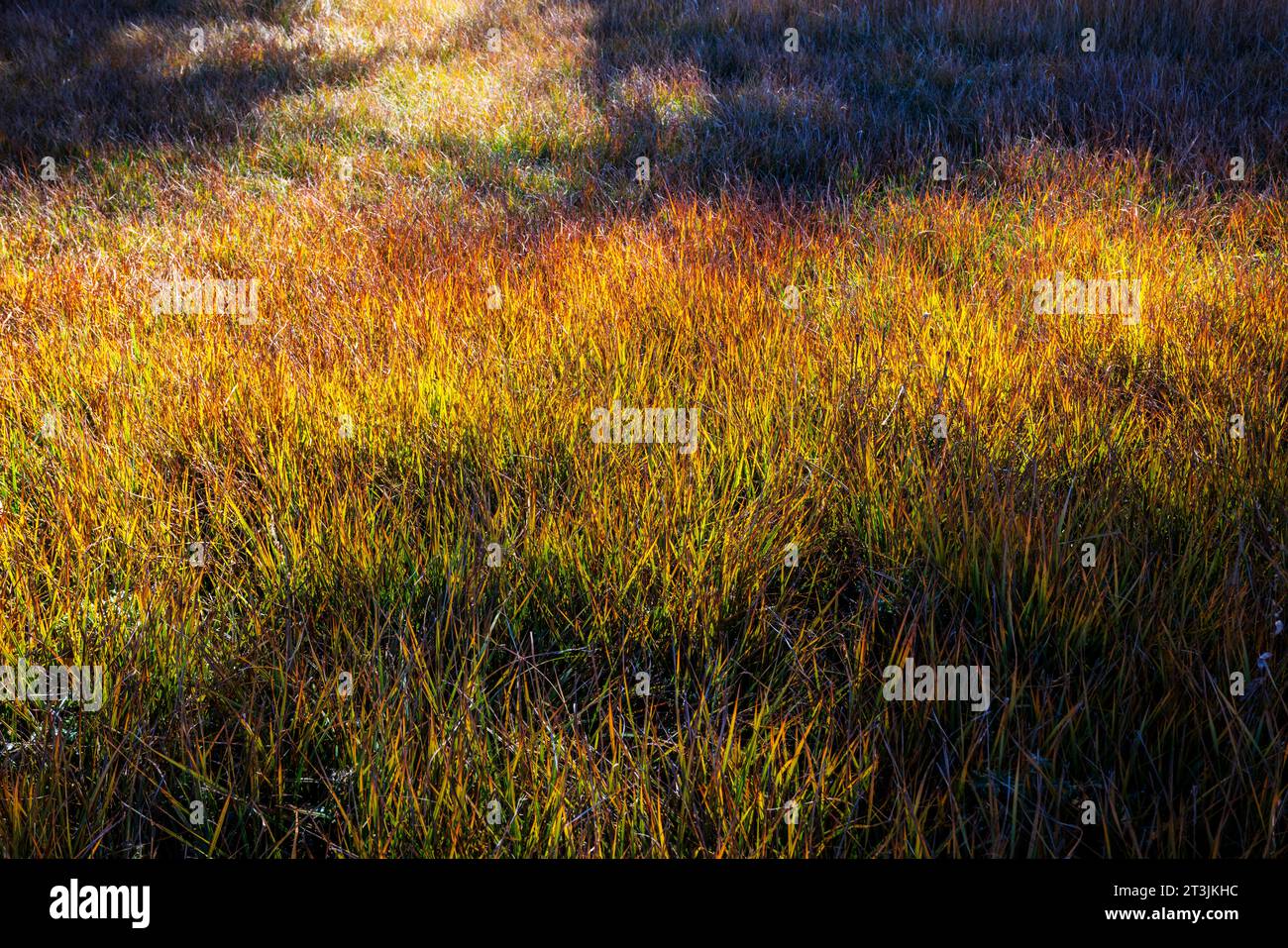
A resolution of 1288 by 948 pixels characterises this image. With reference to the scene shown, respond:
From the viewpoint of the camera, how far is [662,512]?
1997 millimetres

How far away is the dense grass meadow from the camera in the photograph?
4.65 ft

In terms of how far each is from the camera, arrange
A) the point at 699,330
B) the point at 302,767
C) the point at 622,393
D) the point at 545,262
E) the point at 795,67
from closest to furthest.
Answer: the point at 302,767, the point at 622,393, the point at 699,330, the point at 545,262, the point at 795,67

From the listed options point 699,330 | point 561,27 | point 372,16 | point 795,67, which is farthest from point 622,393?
point 372,16

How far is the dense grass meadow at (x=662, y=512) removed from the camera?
4.65ft

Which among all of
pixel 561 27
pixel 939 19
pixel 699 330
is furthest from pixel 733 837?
pixel 561 27

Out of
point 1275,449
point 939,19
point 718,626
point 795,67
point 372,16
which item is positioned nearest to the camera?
point 718,626

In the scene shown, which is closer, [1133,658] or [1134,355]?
[1133,658]

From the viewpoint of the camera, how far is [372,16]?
9.02 m

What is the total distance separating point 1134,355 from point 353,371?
2.55m

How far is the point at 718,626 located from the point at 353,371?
1.61 metres

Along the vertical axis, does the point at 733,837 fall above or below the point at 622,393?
below

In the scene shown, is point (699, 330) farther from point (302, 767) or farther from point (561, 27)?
point (561, 27)
